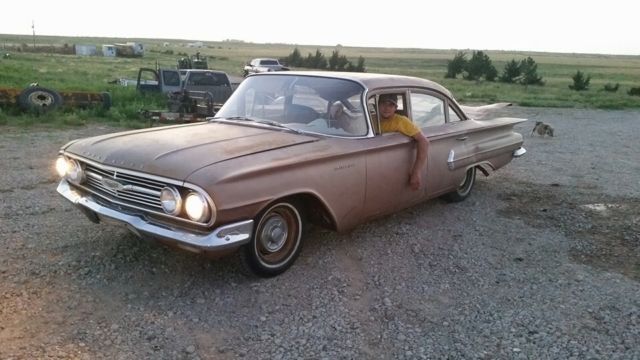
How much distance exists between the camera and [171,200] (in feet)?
11.4

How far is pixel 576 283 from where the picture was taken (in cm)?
420

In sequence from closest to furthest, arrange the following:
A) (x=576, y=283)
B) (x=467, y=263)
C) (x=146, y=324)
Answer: (x=146, y=324)
(x=576, y=283)
(x=467, y=263)

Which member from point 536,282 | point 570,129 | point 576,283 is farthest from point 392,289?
point 570,129

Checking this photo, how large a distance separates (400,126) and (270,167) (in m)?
1.69

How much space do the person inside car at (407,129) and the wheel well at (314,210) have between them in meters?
1.04

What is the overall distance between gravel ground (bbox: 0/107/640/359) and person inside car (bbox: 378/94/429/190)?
63 cm

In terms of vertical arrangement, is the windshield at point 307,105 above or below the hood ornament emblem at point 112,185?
above

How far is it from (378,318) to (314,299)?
0.48 meters

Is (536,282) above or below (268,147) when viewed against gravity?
below

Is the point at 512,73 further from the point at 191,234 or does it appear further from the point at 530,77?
the point at 191,234

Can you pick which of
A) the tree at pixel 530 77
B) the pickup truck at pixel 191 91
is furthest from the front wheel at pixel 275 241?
the tree at pixel 530 77

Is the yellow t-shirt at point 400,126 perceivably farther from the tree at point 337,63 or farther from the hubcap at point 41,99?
the tree at point 337,63

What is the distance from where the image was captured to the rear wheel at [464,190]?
6.24m

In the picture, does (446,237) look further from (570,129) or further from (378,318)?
(570,129)
